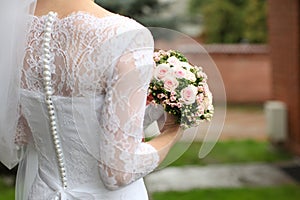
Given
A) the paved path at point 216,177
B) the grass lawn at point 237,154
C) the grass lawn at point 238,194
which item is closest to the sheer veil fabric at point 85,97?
the grass lawn at point 238,194

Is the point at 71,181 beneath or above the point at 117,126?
beneath

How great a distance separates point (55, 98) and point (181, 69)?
0.39 m

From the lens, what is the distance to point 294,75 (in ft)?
30.6

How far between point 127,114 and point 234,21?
1671 centimetres

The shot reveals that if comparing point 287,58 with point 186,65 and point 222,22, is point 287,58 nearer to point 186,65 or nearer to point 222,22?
point 186,65

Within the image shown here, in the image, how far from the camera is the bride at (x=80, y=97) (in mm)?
1815

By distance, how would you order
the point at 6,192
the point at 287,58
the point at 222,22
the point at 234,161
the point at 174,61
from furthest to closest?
the point at 222,22, the point at 287,58, the point at 234,161, the point at 6,192, the point at 174,61

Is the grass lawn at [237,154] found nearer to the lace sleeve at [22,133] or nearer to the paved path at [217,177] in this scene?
the paved path at [217,177]

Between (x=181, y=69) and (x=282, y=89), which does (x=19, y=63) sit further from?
(x=282, y=89)

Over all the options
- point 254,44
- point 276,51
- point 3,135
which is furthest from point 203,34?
point 3,135

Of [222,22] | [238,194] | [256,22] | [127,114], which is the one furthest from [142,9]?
[222,22]

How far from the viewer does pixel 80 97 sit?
6.15ft

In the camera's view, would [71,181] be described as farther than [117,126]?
Yes

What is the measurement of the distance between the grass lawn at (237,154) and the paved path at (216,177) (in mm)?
286
